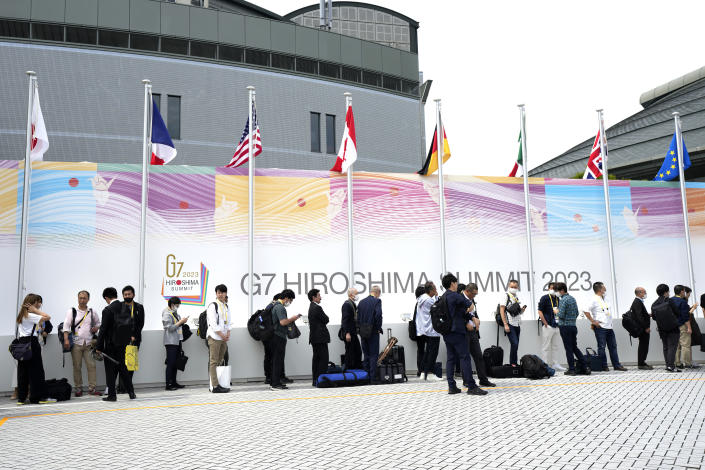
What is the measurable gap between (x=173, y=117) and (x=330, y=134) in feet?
24.3

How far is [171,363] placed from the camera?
11.7 m

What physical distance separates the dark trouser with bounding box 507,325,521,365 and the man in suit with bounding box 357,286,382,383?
2749mm

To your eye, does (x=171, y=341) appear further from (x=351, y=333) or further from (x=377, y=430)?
(x=377, y=430)

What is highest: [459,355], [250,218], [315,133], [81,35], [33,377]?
[81,35]

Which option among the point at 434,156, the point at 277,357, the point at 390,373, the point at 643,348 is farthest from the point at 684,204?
the point at 277,357

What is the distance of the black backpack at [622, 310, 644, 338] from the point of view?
12984 millimetres

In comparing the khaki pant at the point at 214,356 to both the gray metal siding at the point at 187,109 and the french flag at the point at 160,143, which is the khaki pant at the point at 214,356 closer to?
the french flag at the point at 160,143

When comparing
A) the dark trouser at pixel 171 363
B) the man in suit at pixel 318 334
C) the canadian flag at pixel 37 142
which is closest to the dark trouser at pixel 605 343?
the man in suit at pixel 318 334

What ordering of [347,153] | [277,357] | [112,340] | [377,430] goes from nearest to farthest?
[377,430], [112,340], [277,357], [347,153]

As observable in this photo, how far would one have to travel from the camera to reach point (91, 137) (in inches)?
1030

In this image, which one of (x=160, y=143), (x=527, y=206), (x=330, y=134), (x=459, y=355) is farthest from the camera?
(x=330, y=134)

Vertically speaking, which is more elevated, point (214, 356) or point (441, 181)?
point (441, 181)

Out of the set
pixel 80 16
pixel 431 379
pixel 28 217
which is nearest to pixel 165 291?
pixel 28 217

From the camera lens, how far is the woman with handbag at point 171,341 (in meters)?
11.7
